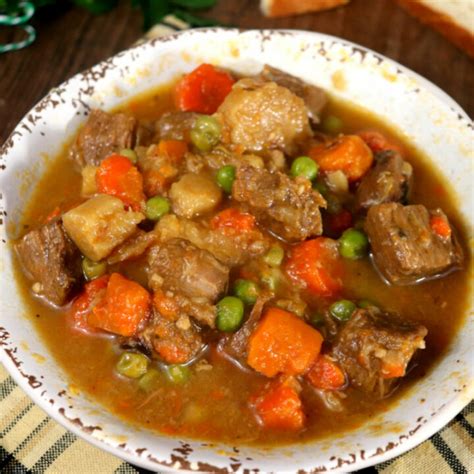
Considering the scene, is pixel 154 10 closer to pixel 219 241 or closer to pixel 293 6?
pixel 293 6

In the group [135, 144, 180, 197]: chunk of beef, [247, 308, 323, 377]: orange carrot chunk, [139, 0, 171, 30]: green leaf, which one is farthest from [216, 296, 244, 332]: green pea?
[139, 0, 171, 30]: green leaf

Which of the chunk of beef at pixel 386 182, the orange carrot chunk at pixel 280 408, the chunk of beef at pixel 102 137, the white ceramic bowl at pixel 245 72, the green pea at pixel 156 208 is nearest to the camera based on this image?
the white ceramic bowl at pixel 245 72

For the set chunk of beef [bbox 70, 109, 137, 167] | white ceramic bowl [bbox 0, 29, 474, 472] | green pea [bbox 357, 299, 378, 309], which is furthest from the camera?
chunk of beef [bbox 70, 109, 137, 167]

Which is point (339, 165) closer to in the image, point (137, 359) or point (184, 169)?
point (184, 169)

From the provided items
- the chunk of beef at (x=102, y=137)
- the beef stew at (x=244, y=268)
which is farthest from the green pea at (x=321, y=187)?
the chunk of beef at (x=102, y=137)

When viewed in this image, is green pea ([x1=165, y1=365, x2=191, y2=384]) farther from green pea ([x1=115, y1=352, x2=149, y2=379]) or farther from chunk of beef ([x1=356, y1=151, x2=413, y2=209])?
chunk of beef ([x1=356, y1=151, x2=413, y2=209])

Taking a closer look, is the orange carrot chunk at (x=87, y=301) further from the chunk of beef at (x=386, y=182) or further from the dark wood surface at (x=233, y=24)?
the dark wood surface at (x=233, y=24)

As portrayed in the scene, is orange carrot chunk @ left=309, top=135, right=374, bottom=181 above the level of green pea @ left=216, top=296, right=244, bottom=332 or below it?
above
